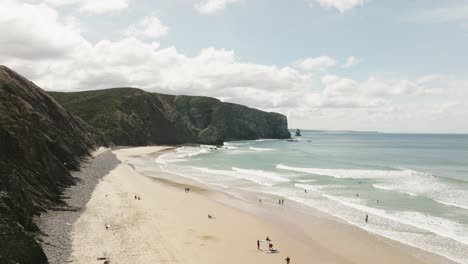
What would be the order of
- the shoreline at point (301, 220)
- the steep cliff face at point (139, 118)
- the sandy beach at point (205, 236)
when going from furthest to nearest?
the steep cliff face at point (139, 118) → the shoreline at point (301, 220) → the sandy beach at point (205, 236)

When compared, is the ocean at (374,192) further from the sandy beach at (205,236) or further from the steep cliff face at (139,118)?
the steep cliff face at (139,118)

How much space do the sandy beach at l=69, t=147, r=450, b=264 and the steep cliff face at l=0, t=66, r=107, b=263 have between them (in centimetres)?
360

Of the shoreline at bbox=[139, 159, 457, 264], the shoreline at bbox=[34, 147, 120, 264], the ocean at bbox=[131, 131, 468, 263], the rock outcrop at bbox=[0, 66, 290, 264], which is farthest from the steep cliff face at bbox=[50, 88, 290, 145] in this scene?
the shoreline at bbox=[139, 159, 457, 264]

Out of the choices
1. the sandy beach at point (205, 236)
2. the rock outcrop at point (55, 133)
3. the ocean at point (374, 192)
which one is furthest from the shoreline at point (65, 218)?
the ocean at point (374, 192)

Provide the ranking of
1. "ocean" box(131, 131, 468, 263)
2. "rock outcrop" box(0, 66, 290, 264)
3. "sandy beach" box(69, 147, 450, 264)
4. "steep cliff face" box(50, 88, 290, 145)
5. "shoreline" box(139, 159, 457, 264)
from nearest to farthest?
"rock outcrop" box(0, 66, 290, 264), "sandy beach" box(69, 147, 450, 264), "shoreline" box(139, 159, 457, 264), "ocean" box(131, 131, 468, 263), "steep cliff face" box(50, 88, 290, 145)

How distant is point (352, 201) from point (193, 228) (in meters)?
21.5

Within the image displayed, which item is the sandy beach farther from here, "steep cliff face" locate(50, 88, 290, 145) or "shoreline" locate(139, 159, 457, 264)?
"steep cliff face" locate(50, 88, 290, 145)

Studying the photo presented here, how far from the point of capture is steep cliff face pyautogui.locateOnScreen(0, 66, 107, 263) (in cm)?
2086

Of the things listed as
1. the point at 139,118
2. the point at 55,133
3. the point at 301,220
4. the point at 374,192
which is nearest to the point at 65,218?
the point at 301,220

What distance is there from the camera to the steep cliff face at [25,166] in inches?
821

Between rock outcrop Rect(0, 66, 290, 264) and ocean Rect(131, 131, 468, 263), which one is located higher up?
rock outcrop Rect(0, 66, 290, 264)

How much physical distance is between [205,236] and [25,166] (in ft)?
61.2

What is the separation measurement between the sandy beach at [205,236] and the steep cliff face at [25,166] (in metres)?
3.60

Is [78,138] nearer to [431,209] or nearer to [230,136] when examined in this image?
[431,209]
